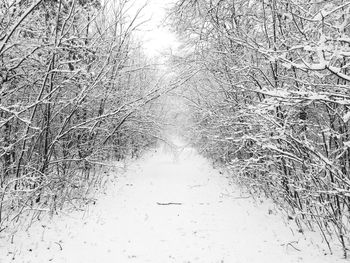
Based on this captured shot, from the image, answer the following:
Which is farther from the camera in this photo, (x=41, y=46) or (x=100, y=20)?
(x=100, y=20)

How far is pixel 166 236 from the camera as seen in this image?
19.8 feet

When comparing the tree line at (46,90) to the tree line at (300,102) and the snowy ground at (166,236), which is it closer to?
the snowy ground at (166,236)

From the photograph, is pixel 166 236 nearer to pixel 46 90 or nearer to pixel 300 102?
pixel 300 102

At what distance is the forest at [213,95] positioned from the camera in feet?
12.8

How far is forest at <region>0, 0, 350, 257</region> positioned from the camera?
391 cm

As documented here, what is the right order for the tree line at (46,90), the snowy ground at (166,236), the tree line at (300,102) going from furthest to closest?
the tree line at (46,90)
the snowy ground at (166,236)
the tree line at (300,102)

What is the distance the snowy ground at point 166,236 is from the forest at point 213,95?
0.52 meters

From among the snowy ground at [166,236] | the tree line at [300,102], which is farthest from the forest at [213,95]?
the snowy ground at [166,236]

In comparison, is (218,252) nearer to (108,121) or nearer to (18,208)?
(18,208)

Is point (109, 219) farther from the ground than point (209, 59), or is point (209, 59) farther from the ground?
point (209, 59)

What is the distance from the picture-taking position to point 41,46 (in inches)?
197

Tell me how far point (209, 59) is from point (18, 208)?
271 inches

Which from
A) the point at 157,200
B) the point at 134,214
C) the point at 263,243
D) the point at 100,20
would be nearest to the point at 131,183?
the point at 157,200

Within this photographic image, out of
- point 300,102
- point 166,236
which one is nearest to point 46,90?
point 166,236
